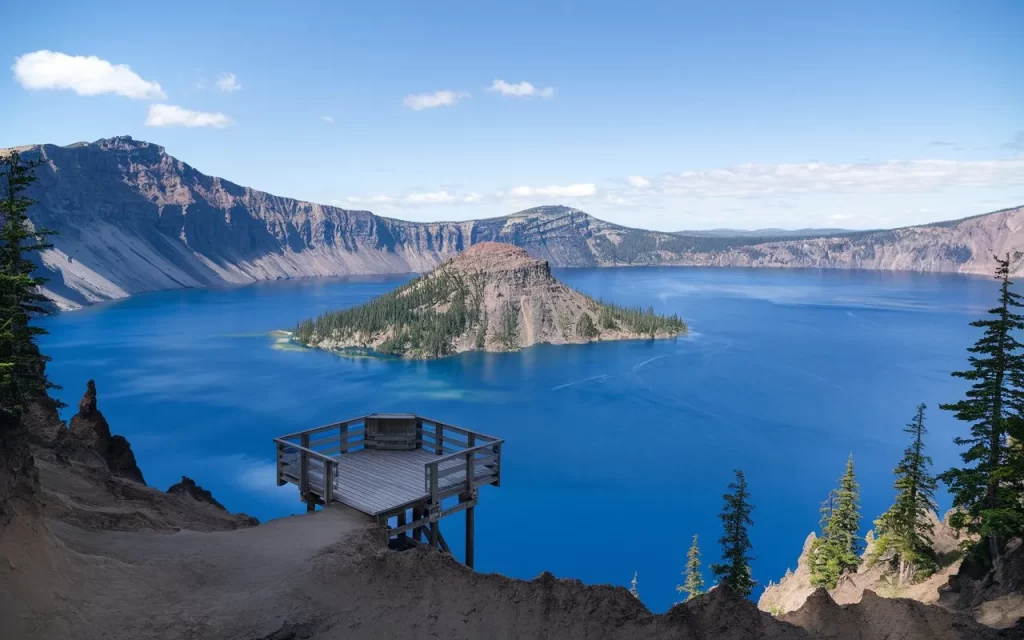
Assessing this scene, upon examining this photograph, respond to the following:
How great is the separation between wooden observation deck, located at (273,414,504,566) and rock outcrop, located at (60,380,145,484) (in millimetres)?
15209

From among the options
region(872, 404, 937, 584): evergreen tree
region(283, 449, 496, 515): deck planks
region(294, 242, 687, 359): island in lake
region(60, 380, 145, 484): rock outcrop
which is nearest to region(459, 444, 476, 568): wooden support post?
region(283, 449, 496, 515): deck planks

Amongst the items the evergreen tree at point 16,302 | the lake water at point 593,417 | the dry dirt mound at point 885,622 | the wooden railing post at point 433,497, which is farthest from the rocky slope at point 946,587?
the evergreen tree at point 16,302

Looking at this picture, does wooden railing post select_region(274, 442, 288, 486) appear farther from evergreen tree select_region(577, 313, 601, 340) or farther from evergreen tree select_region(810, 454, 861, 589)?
evergreen tree select_region(577, 313, 601, 340)

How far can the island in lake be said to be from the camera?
146625mm

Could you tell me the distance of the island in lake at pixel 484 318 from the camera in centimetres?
14662

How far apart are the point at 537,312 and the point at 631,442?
81796mm

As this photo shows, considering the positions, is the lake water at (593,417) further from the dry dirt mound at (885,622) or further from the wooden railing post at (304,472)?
the dry dirt mound at (885,622)

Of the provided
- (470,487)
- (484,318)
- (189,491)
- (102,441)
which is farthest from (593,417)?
(484,318)

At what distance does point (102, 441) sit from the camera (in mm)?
32500

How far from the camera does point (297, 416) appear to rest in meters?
85.2

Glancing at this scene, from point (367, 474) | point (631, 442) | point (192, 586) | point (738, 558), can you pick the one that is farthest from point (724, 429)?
point (192, 586)

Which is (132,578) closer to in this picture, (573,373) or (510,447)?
(510,447)

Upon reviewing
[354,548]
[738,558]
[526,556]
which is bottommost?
[526,556]

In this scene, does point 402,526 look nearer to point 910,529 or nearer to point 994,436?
point 994,436
